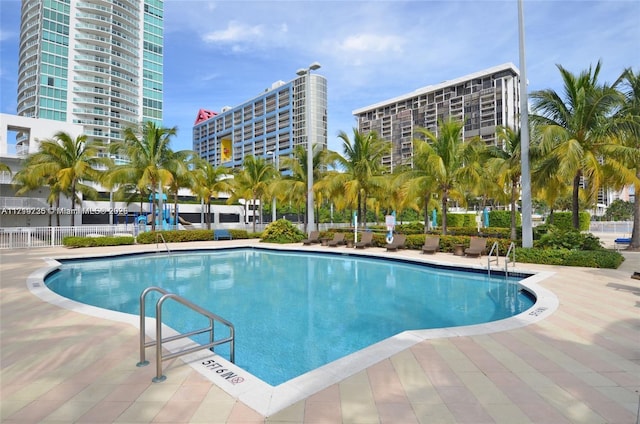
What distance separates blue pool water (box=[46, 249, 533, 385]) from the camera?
5716 mm

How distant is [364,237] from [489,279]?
819 centimetres

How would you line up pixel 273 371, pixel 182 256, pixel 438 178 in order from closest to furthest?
pixel 273 371 → pixel 438 178 → pixel 182 256

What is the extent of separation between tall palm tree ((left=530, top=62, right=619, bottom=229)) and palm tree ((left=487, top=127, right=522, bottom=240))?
131cm

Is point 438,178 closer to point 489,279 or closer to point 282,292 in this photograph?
point 489,279

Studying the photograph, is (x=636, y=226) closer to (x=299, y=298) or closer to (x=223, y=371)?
(x=299, y=298)

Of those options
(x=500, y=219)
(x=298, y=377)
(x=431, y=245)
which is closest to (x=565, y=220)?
(x=500, y=219)

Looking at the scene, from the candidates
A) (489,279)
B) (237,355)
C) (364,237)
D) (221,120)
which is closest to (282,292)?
(237,355)

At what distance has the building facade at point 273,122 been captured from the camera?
8869cm

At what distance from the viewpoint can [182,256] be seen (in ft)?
56.1

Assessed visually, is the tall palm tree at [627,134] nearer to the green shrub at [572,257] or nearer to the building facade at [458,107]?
the green shrub at [572,257]

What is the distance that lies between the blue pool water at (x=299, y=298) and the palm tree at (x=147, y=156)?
664 cm

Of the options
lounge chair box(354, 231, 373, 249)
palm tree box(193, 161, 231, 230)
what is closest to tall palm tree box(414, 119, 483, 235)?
lounge chair box(354, 231, 373, 249)

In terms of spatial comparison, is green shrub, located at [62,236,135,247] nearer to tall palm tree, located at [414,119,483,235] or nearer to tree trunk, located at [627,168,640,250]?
tall palm tree, located at [414,119,483,235]

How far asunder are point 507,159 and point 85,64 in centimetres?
7597
